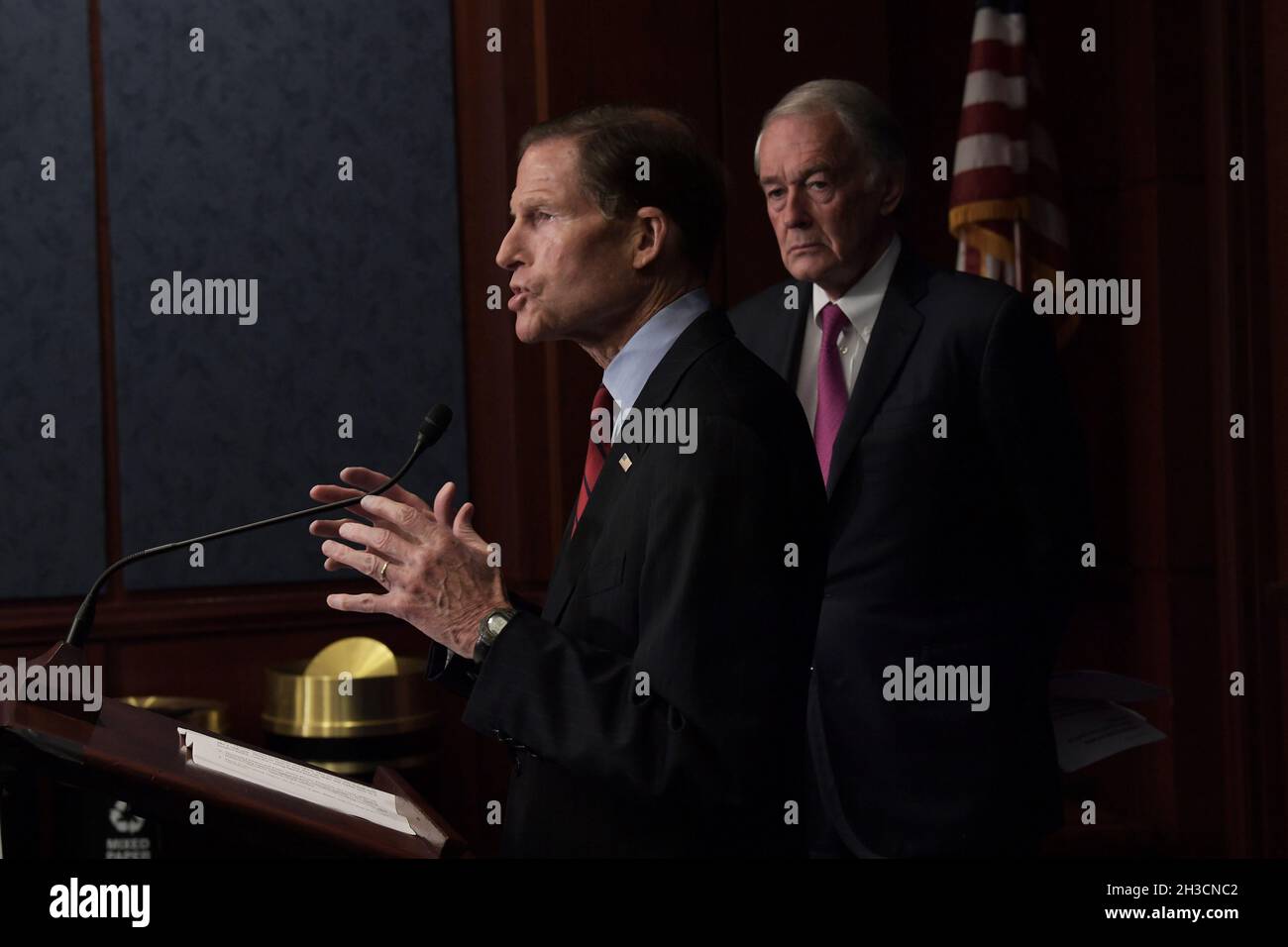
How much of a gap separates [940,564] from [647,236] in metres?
0.88

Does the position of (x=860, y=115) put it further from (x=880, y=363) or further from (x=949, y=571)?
(x=949, y=571)

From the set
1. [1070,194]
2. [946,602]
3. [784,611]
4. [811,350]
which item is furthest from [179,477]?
[1070,194]

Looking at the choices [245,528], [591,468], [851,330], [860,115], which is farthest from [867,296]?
[245,528]

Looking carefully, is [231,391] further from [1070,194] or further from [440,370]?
[1070,194]

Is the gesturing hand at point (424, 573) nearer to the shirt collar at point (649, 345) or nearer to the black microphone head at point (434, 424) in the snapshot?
the black microphone head at point (434, 424)

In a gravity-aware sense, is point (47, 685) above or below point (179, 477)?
below

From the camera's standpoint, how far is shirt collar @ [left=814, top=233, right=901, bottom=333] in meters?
2.29

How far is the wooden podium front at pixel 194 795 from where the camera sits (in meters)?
1.04

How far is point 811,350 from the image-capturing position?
2.33m

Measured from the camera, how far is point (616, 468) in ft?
4.71

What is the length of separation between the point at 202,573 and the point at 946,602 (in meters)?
1.87

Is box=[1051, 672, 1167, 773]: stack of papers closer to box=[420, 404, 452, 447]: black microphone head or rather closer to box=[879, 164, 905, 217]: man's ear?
box=[879, 164, 905, 217]: man's ear

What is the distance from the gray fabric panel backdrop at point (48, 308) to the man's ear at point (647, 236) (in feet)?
6.70

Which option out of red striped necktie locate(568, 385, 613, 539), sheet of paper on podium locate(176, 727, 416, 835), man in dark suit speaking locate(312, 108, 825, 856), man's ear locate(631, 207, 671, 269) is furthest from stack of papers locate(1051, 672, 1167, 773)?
sheet of paper on podium locate(176, 727, 416, 835)
